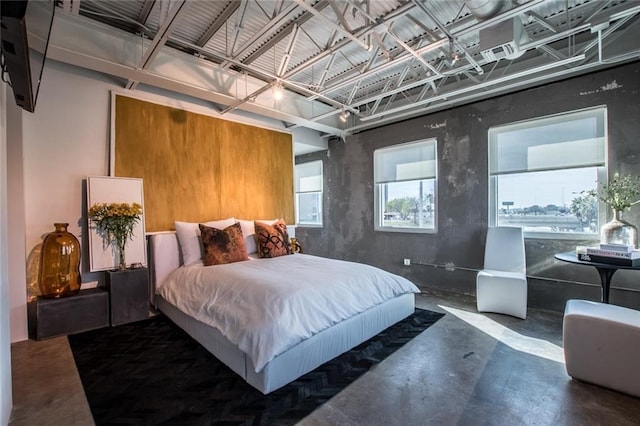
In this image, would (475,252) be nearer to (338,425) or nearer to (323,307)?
(323,307)

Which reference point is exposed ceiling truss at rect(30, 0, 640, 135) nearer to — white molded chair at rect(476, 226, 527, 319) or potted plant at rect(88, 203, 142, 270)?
potted plant at rect(88, 203, 142, 270)

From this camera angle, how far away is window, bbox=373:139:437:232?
195 inches

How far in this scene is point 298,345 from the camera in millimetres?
2184

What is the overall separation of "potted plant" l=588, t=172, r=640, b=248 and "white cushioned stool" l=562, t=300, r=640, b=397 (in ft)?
3.65

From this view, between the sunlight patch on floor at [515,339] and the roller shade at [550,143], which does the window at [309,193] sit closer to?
the roller shade at [550,143]

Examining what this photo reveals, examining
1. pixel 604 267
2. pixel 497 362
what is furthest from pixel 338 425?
pixel 604 267

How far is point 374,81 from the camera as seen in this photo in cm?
449

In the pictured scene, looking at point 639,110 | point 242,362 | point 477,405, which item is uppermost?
point 639,110

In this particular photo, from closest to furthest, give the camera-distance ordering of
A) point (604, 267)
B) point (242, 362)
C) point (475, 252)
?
point (242, 362) < point (604, 267) < point (475, 252)

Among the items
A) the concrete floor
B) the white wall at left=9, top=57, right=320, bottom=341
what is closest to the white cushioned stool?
the concrete floor

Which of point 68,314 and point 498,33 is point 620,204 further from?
point 68,314

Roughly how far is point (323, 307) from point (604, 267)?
2.63m

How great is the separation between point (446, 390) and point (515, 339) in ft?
4.17

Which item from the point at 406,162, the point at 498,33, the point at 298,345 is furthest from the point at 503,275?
the point at 298,345
